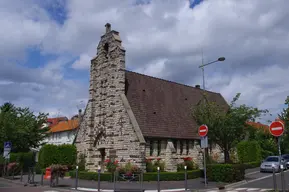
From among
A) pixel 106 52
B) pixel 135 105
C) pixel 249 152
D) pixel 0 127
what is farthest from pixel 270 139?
pixel 0 127

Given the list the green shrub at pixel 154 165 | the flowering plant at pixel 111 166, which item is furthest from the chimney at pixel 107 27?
the green shrub at pixel 154 165

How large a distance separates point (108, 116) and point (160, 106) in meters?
5.37

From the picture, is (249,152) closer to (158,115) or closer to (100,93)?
(158,115)

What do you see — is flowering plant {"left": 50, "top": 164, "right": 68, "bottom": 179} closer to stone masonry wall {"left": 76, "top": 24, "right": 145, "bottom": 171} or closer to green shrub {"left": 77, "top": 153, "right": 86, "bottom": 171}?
stone masonry wall {"left": 76, "top": 24, "right": 145, "bottom": 171}

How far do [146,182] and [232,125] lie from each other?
764cm

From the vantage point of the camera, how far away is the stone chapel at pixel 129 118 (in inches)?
942

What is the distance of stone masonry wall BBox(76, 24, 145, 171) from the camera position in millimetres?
24148

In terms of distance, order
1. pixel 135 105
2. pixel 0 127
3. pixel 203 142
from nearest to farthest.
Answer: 1. pixel 203 142
2. pixel 135 105
3. pixel 0 127

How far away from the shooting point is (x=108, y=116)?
2655 cm

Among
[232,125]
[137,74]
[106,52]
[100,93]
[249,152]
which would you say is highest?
[106,52]

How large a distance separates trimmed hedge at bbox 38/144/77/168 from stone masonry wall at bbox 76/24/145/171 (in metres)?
0.95

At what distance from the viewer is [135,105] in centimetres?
2581

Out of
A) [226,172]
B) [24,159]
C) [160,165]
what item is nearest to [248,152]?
[160,165]

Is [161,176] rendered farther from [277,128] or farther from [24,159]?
[24,159]
